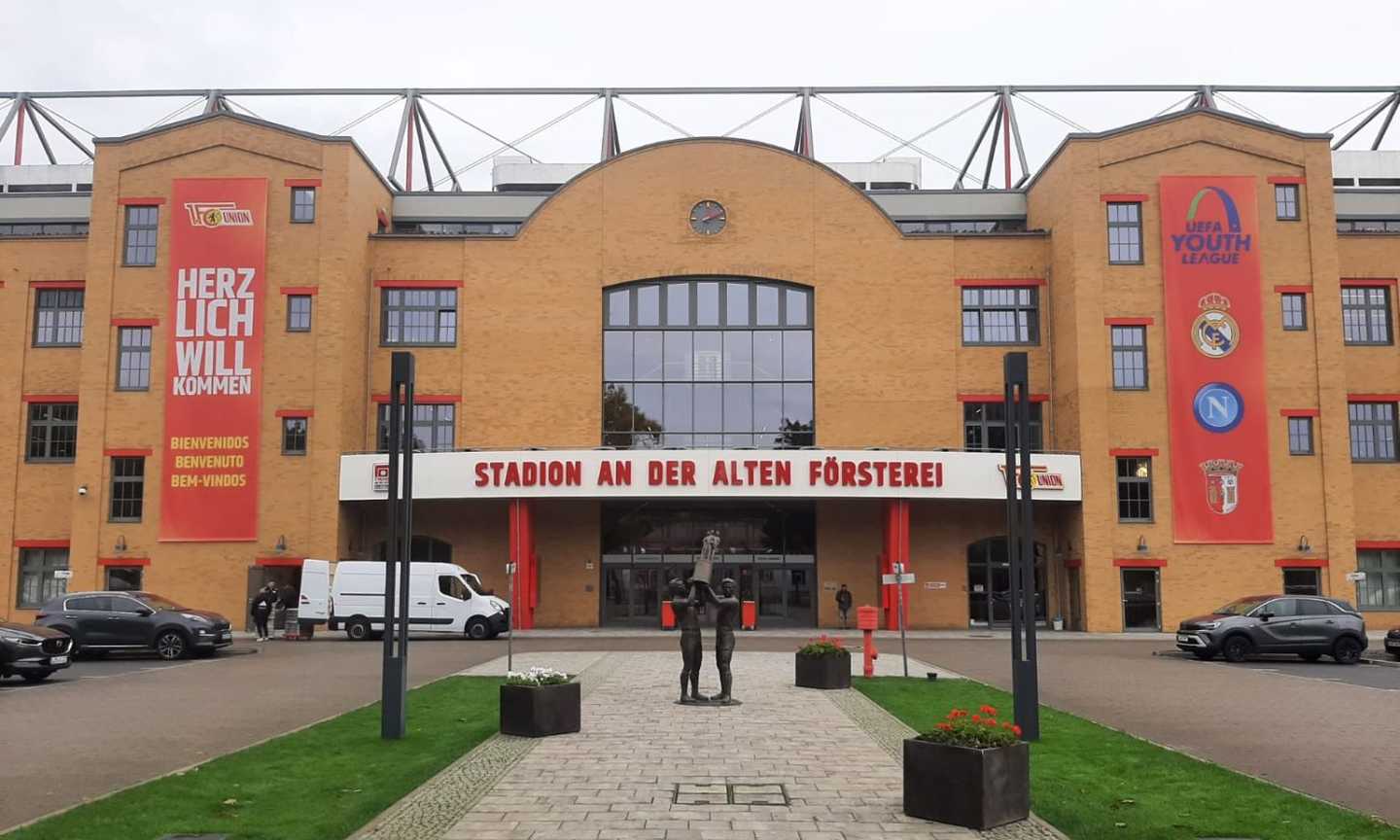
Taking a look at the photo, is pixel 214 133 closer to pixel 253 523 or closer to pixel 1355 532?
pixel 253 523

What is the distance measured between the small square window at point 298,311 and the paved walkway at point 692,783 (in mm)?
24851

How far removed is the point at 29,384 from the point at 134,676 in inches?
839

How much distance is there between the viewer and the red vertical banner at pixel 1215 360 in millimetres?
36281

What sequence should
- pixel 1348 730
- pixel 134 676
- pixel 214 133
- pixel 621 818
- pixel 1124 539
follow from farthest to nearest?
1. pixel 214 133
2. pixel 1124 539
3. pixel 134 676
4. pixel 1348 730
5. pixel 621 818

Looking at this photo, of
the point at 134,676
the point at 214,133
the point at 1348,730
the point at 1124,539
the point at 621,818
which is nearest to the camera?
the point at 621,818

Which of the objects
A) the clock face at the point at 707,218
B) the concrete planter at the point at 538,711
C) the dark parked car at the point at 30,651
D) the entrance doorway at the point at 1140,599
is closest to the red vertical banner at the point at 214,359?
the clock face at the point at 707,218

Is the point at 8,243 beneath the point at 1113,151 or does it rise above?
beneath

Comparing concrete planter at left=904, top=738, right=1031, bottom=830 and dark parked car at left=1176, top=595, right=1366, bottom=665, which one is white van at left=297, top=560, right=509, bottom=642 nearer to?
dark parked car at left=1176, top=595, right=1366, bottom=665

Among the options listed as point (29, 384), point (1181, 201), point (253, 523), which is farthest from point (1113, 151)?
point (29, 384)

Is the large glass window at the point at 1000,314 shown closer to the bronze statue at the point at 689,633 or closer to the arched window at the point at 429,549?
the arched window at the point at 429,549

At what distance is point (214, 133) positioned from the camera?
3831 cm

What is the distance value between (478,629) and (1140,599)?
19.5 metres

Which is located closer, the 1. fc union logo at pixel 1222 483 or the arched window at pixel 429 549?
the 1. fc union logo at pixel 1222 483

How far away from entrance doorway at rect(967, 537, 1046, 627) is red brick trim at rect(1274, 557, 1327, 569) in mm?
6927
